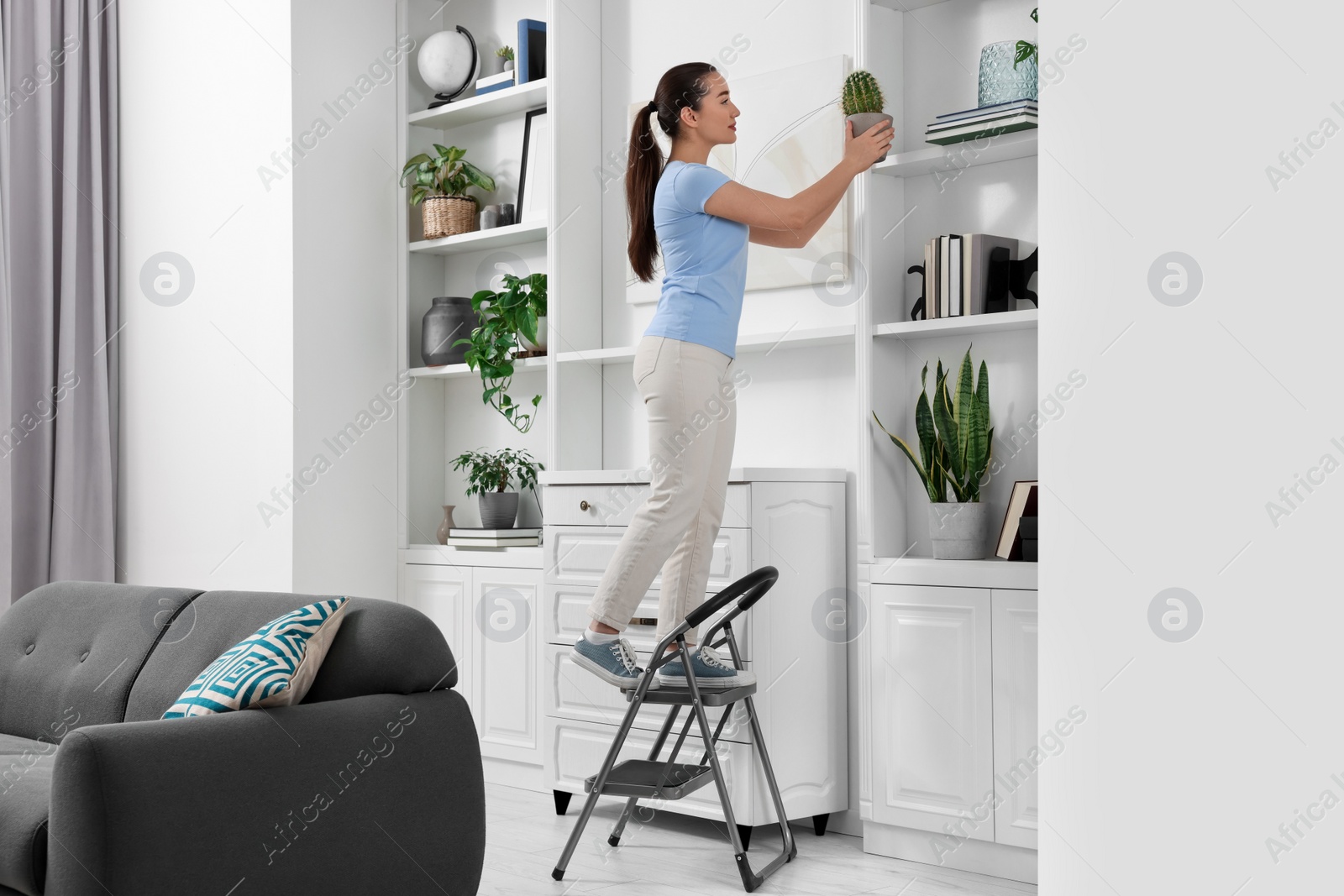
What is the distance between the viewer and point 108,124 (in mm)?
4449

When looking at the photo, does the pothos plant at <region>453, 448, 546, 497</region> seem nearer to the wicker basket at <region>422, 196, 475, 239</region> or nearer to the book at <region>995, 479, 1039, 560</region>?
the wicker basket at <region>422, 196, 475, 239</region>

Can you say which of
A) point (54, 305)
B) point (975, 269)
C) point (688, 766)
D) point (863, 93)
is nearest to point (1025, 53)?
point (863, 93)

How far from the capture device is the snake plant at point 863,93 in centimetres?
288

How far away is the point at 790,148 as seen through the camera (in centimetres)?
330

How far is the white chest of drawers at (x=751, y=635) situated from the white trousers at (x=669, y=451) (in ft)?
0.91

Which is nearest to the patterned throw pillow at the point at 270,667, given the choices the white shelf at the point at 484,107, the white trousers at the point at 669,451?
the white trousers at the point at 669,451

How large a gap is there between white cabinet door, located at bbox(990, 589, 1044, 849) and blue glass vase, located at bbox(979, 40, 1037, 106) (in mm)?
1204

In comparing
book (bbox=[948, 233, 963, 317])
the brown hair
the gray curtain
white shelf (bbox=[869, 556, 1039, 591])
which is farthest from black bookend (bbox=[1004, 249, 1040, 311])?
the gray curtain

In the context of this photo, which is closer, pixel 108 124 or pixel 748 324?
pixel 748 324

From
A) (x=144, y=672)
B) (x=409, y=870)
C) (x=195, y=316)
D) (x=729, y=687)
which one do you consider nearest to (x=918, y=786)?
(x=729, y=687)

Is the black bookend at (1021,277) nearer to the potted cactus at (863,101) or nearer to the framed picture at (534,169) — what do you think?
the potted cactus at (863,101)

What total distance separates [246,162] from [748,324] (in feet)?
6.18

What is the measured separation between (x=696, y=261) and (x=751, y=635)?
0.95m
